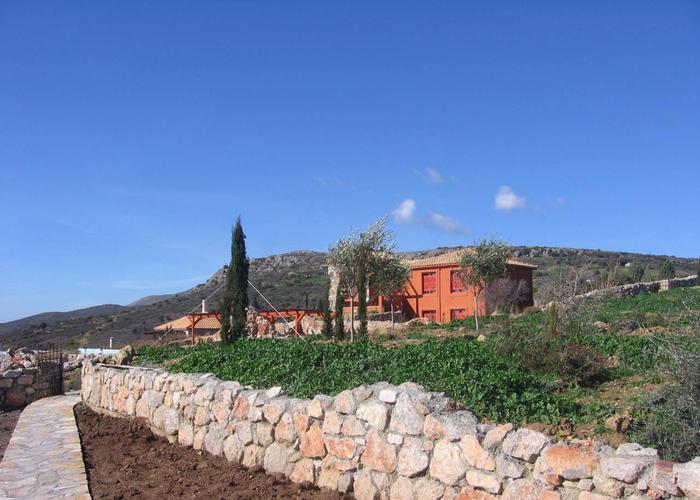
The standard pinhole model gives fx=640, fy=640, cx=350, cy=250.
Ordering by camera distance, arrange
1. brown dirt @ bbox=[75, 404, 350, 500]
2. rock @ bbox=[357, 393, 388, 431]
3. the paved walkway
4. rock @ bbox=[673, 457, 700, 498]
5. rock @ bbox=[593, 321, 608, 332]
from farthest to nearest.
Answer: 1. rock @ bbox=[593, 321, 608, 332]
2. the paved walkway
3. brown dirt @ bbox=[75, 404, 350, 500]
4. rock @ bbox=[357, 393, 388, 431]
5. rock @ bbox=[673, 457, 700, 498]

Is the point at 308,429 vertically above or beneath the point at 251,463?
above

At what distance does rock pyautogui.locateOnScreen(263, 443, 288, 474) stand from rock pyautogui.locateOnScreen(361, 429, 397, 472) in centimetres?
125

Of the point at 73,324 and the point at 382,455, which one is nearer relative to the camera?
the point at 382,455

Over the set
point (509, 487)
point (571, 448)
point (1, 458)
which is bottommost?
point (1, 458)

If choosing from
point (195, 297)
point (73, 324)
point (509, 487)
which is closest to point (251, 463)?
point (509, 487)

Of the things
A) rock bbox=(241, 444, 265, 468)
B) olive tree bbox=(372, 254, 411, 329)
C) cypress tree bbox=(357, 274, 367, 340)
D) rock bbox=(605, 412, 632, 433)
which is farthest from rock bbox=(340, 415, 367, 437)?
olive tree bbox=(372, 254, 411, 329)

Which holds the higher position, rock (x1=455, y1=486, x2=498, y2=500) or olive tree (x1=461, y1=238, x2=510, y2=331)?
olive tree (x1=461, y1=238, x2=510, y2=331)

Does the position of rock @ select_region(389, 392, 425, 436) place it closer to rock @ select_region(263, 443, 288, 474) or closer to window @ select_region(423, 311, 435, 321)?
rock @ select_region(263, 443, 288, 474)

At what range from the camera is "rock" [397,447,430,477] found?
556 cm

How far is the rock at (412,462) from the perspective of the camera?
556 centimetres

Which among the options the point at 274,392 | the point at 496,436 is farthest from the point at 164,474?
the point at 496,436

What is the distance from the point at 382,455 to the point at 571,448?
1.97 meters

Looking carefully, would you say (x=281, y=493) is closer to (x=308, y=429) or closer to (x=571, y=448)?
(x=308, y=429)

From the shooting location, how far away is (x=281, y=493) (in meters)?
6.43
